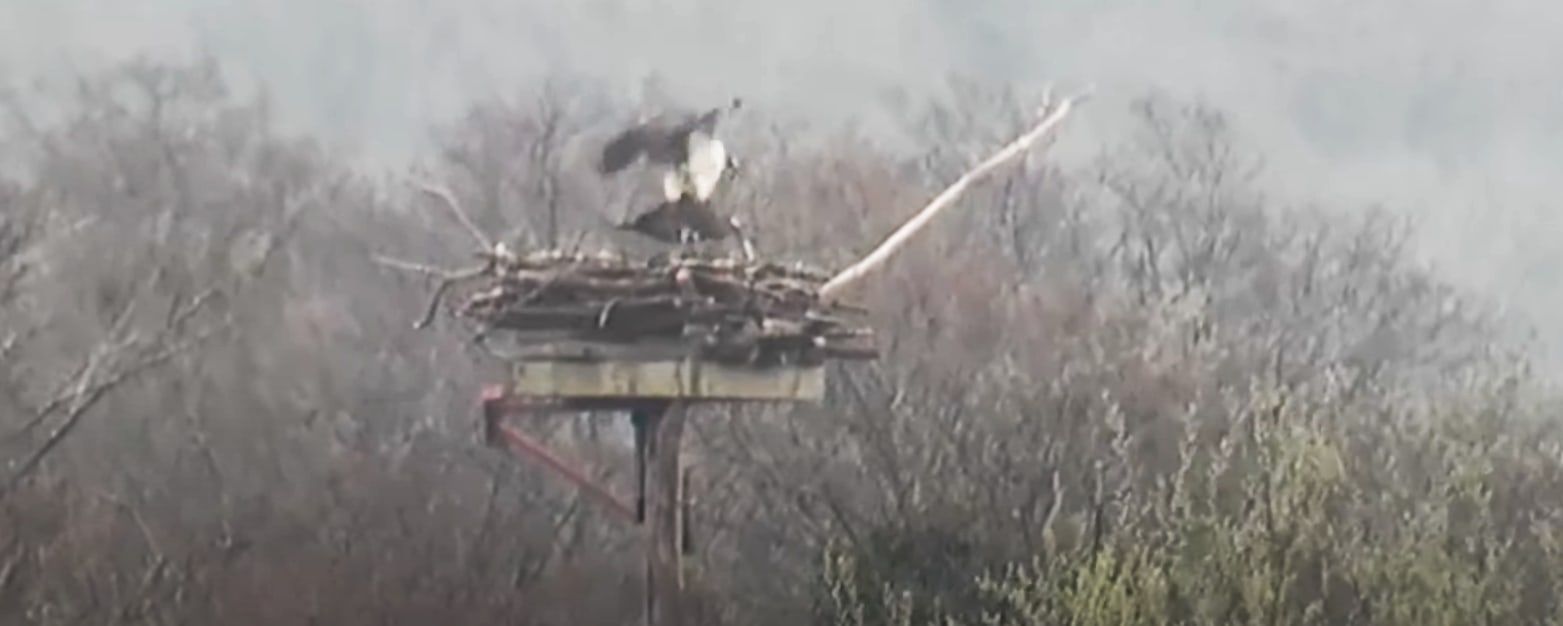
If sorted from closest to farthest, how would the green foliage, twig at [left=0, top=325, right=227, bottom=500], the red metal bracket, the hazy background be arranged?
1. the green foliage
2. the red metal bracket
3. twig at [left=0, top=325, right=227, bottom=500]
4. the hazy background

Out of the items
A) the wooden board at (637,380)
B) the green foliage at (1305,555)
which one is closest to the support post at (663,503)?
the wooden board at (637,380)

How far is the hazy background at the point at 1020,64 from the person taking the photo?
28.0 feet

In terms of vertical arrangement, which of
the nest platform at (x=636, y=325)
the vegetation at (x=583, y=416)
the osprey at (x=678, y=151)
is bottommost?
the vegetation at (x=583, y=416)

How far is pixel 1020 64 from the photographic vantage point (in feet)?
29.5

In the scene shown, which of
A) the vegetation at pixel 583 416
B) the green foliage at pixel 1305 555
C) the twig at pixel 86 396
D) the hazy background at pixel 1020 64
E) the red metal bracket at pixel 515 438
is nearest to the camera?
the green foliage at pixel 1305 555

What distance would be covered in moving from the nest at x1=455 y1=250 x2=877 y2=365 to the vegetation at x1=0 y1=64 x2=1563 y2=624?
73.0 inches

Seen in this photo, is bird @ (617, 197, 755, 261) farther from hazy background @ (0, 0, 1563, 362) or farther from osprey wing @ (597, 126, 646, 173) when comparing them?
hazy background @ (0, 0, 1563, 362)

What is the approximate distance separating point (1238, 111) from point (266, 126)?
3.49m

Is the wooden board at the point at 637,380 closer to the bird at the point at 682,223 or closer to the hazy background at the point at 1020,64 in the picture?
the bird at the point at 682,223

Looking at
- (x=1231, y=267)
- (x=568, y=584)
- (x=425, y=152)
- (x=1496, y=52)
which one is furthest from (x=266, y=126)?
(x=1496, y=52)

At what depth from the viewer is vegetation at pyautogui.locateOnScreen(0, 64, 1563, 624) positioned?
608 centimetres

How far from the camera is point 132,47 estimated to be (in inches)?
332

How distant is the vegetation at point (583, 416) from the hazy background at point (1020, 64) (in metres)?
0.27

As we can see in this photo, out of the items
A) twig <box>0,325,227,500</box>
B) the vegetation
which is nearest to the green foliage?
the vegetation
